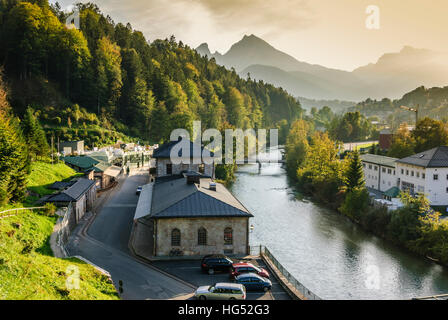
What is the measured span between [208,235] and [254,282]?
19.3 ft

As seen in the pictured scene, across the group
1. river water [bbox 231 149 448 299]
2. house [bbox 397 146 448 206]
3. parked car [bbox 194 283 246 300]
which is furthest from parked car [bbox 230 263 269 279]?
house [bbox 397 146 448 206]

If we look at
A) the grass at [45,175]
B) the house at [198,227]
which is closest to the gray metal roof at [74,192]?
the grass at [45,175]

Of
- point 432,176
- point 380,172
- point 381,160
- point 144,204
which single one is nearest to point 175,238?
point 144,204

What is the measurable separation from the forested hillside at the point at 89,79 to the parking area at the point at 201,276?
Answer: 151ft

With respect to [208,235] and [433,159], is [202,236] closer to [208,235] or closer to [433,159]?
[208,235]

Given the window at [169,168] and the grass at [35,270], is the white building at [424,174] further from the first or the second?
the grass at [35,270]

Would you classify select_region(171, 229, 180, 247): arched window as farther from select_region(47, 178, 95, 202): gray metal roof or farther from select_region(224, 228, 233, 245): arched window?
select_region(47, 178, 95, 202): gray metal roof

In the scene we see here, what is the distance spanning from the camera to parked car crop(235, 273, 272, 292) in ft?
62.3

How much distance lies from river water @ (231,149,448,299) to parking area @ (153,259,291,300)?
242 inches

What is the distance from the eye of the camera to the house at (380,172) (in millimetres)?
51678

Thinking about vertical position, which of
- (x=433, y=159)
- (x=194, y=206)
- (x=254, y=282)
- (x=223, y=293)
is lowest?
(x=254, y=282)

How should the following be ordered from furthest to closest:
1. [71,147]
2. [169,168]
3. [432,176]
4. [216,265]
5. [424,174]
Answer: [71,147] → [424,174] → [432,176] → [169,168] → [216,265]

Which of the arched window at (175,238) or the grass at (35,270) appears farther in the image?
the arched window at (175,238)

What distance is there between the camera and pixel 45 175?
120 ft
